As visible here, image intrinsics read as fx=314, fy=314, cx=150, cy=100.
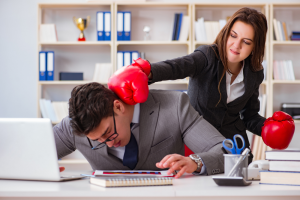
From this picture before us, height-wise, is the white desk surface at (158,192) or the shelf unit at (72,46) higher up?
the shelf unit at (72,46)

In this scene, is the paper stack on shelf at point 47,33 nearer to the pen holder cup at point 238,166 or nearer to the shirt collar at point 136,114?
the shirt collar at point 136,114

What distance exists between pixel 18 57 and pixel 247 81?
2.69 meters

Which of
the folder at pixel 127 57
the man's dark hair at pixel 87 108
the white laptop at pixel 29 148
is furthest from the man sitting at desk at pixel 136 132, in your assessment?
the folder at pixel 127 57

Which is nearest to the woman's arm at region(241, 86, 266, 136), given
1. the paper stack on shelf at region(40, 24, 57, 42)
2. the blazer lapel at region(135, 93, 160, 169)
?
the blazer lapel at region(135, 93, 160, 169)

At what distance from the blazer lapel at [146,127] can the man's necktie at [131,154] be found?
17 millimetres

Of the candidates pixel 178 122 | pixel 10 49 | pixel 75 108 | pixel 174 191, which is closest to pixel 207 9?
pixel 10 49

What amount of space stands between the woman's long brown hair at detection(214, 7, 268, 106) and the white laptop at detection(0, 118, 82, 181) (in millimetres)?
994

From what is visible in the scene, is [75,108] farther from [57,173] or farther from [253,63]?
[253,63]

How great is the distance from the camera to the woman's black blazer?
1565 millimetres

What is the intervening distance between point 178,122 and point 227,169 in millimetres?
436

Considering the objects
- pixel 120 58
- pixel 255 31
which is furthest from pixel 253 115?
pixel 120 58

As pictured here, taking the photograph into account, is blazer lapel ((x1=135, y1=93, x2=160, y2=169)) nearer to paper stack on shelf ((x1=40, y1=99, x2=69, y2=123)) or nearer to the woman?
the woman

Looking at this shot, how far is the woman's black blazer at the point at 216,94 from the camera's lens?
1.57 metres

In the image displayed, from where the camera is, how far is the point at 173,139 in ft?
4.33
